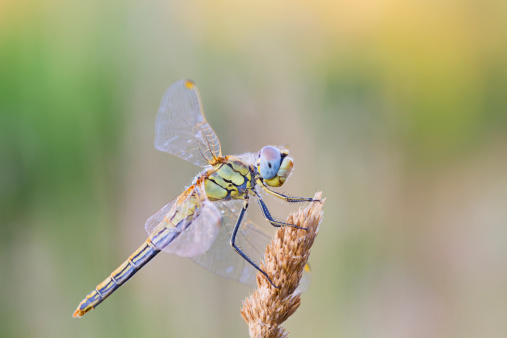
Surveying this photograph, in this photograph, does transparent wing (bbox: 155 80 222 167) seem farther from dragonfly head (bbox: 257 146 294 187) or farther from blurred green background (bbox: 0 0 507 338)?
blurred green background (bbox: 0 0 507 338)

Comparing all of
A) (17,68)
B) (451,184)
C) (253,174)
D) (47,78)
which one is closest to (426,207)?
(451,184)

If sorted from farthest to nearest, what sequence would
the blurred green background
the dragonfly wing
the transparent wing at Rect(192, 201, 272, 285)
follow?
1. the blurred green background
2. the transparent wing at Rect(192, 201, 272, 285)
3. the dragonfly wing

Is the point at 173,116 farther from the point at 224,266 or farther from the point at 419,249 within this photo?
the point at 419,249

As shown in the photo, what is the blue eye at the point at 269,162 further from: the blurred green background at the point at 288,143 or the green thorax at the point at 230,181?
the blurred green background at the point at 288,143

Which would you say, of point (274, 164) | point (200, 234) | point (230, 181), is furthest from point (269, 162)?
point (200, 234)

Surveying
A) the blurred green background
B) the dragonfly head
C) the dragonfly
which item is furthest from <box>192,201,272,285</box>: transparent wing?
the blurred green background

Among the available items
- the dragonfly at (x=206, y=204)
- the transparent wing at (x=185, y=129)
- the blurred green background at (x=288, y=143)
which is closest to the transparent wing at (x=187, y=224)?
the dragonfly at (x=206, y=204)
